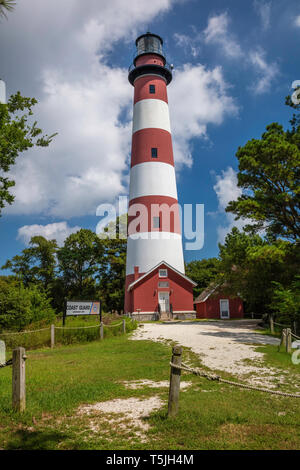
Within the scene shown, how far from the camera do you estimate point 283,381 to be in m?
7.48

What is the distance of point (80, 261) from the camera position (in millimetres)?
41438

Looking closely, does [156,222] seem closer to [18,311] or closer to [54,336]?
[18,311]

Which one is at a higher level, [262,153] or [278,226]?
[262,153]

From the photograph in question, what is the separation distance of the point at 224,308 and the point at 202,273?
7936 mm

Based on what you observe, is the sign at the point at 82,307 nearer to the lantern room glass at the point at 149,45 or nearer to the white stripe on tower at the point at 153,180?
the white stripe on tower at the point at 153,180

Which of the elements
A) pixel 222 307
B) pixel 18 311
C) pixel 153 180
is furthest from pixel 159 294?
pixel 18 311

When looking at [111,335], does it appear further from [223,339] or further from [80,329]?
[223,339]

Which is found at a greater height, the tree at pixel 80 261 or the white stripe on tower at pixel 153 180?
the white stripe on tower at pixel 153 180

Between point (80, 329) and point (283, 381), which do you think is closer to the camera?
point (283, 381)

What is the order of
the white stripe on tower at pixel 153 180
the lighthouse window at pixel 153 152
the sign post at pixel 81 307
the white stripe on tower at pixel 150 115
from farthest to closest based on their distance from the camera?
1. the white stripe on tower at pixel 150 115
2. the lighthouse window at pixel 153 152
3. the white stripe on tower at pixel 153 180
4. the sign post at pixel 81 307

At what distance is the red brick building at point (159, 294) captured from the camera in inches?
1099

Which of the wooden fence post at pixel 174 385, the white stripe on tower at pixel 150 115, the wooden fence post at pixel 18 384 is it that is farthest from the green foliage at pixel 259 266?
the white stripe on tower at pixel 150 115
